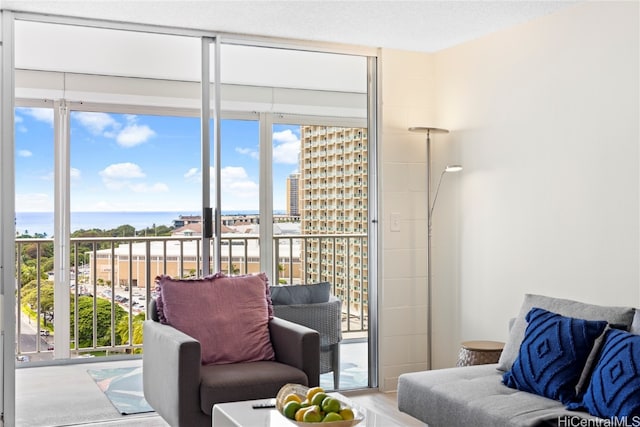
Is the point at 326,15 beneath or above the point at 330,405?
above

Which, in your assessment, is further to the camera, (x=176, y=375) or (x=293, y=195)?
(x=293, y=195)

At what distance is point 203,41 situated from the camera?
455 cm

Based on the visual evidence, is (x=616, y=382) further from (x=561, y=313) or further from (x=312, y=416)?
(x=312, y=416)

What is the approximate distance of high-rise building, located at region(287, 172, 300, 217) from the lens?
15.6 ft

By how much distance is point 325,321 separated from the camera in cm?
481

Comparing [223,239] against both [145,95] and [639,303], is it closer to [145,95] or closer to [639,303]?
[145,95]

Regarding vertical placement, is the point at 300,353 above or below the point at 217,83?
below

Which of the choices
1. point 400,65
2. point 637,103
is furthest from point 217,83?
point 637,103

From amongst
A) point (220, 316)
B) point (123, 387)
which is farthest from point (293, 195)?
point (123, 387)

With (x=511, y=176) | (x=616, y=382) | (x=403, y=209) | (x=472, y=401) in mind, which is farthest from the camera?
(x=403, y=209)

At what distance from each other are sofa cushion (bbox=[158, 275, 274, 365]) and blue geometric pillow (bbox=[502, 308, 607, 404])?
1399 millimetres

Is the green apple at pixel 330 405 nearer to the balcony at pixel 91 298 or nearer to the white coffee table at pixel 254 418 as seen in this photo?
the white coffee table at pixel 254 418

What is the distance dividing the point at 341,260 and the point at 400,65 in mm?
1425

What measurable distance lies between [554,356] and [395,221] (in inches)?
76.8
